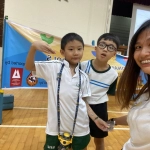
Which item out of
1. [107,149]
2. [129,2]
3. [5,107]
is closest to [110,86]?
[107,149]

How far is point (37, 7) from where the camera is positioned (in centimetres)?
511

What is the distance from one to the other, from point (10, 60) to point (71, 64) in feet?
6.06

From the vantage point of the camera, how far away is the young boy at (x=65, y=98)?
120 centimetres

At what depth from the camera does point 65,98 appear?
3.95 feet

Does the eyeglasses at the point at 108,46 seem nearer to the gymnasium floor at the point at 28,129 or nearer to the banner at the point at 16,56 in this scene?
the gymnasium floor at the point at 28,129

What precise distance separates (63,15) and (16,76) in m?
2.96

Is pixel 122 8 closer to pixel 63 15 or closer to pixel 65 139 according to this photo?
pixel 63 15

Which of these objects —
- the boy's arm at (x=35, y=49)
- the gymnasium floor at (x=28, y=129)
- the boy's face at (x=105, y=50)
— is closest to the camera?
the boy's arm at (x=35, y=49)

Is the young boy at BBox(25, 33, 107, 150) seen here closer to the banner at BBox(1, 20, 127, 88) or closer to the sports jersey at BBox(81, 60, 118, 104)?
the sports jersey at BBox(81, 60, 118, 104)

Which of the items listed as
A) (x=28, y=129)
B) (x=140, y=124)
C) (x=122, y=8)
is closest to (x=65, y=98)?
(x=140, y=124)

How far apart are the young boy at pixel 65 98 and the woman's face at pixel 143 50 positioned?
1.83ft

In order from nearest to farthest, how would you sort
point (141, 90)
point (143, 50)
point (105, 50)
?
point (143, 50), point (141, 90), point (105, 50)

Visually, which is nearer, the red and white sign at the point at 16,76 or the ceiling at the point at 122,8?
the red and white sign at the point at 16,76

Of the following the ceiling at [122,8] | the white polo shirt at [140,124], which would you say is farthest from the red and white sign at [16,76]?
the ceiling at [122,8]
